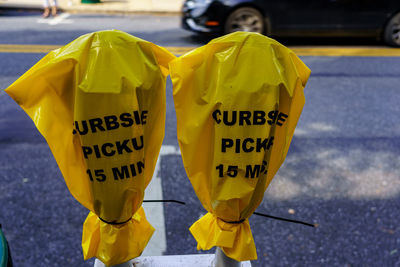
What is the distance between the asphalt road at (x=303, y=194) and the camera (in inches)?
101

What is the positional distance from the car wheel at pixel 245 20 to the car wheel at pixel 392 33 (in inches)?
99.8

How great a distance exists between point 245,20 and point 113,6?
241 inches

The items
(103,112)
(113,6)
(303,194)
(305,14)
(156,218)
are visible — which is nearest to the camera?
(103,112)

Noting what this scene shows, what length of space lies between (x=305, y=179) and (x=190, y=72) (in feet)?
8.34

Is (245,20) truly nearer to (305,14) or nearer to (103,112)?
(305,14)

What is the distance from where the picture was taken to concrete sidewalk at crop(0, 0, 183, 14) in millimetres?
11219

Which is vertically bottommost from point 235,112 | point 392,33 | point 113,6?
point 113,6

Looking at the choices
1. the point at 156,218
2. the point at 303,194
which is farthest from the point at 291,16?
the point at 156,218

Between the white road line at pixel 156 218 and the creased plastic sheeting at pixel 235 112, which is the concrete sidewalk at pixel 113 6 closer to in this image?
the white road line at pixel 156 218

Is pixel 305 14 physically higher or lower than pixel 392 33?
higher

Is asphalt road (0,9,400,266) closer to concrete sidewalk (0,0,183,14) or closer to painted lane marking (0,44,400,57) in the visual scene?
painted lane marking (0,44,400,57)

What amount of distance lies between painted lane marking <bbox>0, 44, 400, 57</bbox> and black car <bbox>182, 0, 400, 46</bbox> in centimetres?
36

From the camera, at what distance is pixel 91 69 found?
1008 mm

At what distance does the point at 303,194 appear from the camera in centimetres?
313
